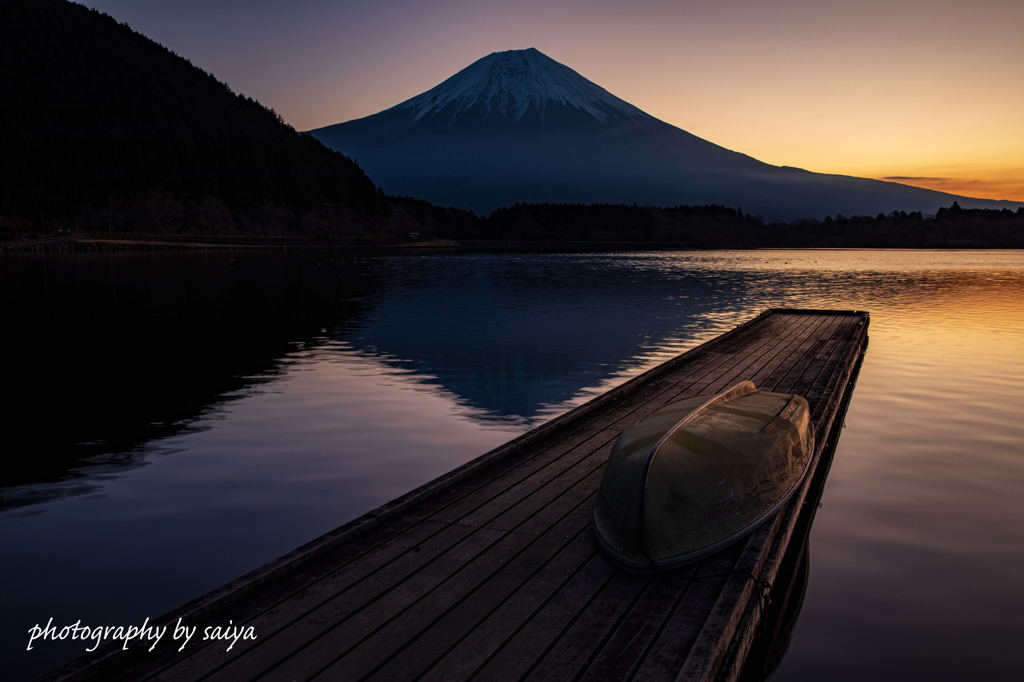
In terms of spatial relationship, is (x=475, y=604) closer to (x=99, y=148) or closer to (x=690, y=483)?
(x=690, y=483)

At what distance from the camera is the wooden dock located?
455cm

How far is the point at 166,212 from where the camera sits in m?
138

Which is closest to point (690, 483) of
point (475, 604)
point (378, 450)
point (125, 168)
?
point (475, 604)

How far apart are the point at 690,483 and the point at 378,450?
7.13m

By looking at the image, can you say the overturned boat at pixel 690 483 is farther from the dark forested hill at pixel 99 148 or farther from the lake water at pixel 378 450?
the dark forested hill at pixel 99 148

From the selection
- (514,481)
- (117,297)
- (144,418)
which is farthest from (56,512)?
(117,297)

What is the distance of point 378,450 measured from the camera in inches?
480

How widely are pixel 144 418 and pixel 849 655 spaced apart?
13078 millimetres

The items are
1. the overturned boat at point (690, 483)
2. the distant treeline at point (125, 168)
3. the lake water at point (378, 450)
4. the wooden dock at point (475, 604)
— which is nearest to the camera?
the wooden dock at point (475, 604)

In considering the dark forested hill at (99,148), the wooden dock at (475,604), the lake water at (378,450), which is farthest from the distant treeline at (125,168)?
the wooden dock at (475,604)

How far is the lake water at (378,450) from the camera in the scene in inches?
272

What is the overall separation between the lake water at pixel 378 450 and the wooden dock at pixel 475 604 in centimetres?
149

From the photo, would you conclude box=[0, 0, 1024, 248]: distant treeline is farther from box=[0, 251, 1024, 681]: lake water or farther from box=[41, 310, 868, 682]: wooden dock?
box=[41, 310, 868, 682]: wooden dock

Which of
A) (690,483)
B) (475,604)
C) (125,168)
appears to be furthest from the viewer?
(125,168)
